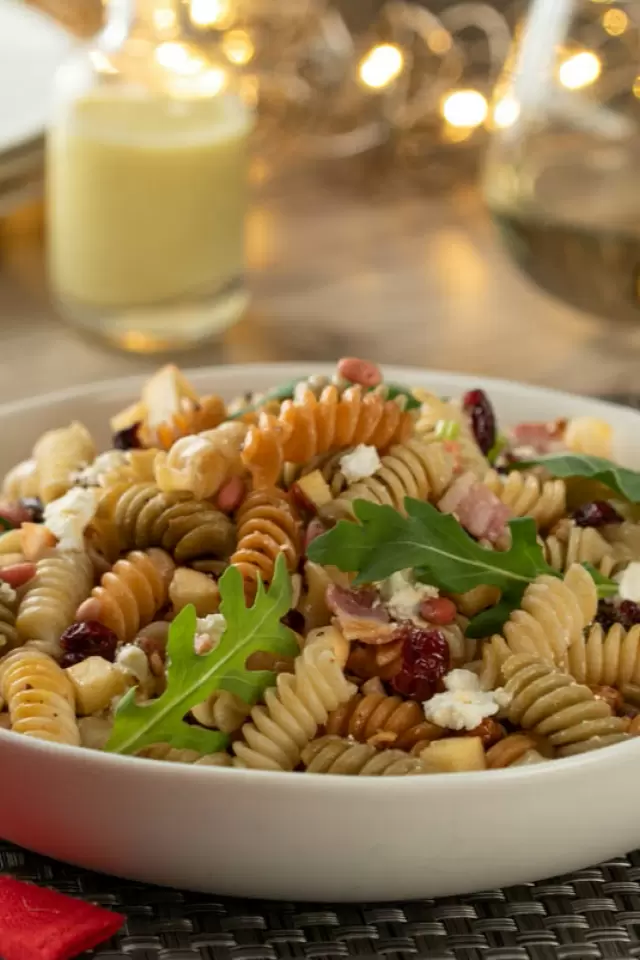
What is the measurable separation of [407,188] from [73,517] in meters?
2.38

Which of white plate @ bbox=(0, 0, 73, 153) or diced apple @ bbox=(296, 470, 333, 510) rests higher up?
white plate @ bbox=(0, 0, 73, 153)

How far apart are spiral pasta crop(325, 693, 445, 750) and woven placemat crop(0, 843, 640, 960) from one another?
6.4 inches

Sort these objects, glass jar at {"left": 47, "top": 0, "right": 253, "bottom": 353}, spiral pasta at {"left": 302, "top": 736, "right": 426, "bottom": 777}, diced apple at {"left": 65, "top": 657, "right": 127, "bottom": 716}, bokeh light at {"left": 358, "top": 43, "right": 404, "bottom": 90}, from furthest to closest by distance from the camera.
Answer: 1. bokeh light at {"left": 358, "top": 43, "right": 404, "bottom": 90}
2. glass jar at {"left": 47, "top": 0, "right": 253, "bottom": 353}
3. diced apple at {"left": 65, "top": 657, "right": 127, "bottom": 716}
4. spiral pasta at {"left": 302, "top": 736, "right": 426, "bottom": 777}

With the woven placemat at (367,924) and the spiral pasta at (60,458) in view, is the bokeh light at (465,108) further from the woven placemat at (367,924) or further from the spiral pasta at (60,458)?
the woven placemat at (367,924)

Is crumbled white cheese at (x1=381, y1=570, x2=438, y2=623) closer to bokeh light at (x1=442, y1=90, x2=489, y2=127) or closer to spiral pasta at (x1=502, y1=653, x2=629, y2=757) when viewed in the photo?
spiral pasta at (x1=502, y1=653, x2=629, y2=757)

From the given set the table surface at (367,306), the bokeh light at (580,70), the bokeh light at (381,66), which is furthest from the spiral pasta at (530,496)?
the bokeh light at (381,66)

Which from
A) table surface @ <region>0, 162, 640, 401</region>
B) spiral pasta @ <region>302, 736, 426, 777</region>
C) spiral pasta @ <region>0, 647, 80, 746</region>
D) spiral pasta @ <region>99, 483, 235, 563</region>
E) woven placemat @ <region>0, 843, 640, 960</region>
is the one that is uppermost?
table surface @ <region>0, 162, 640, 401</region>

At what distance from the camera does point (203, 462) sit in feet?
5.51

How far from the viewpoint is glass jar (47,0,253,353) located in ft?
8.98

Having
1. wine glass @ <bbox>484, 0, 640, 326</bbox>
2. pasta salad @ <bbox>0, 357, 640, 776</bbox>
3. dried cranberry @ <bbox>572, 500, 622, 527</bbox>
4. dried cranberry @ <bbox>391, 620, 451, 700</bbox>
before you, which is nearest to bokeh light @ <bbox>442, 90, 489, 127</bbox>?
wine glass @ <bbox>484, 0, 640, 326</bbox>

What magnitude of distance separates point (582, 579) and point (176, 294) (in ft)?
4.62

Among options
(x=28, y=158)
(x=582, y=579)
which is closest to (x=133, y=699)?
(x=582, y=579)

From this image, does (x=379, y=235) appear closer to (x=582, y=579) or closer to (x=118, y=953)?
(x=582, y=579)

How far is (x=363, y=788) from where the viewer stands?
1.26 meters
